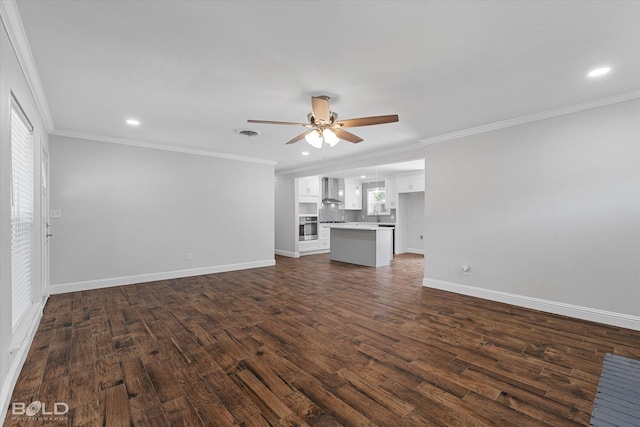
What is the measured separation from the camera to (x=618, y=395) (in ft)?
6.37

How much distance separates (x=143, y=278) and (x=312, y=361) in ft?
13.4

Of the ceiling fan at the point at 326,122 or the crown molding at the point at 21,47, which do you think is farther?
the ceiling fan at the point at 326,122

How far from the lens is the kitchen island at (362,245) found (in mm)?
6551

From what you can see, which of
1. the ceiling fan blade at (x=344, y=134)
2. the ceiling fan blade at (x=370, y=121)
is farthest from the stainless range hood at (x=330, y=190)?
the ceiling fan blade at (x=370, y=121)

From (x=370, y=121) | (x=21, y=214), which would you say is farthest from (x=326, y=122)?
(x=21, y=214)

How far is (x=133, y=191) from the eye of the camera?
502 centimetres

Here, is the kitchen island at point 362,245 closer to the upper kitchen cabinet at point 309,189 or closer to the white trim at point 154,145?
the upper kitchen cabinet at point 309,189

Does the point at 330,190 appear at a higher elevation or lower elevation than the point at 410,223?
higher

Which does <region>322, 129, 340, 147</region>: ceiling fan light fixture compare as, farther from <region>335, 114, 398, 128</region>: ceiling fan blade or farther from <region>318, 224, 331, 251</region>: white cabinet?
<region>318, 224, 331, 251</region>: white cabinet

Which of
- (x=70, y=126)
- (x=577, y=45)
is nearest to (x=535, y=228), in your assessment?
(x=577, y=45)

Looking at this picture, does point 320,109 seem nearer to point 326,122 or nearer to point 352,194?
point 326,122

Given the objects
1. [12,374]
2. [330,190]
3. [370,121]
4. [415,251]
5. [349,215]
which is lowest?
[415,251]

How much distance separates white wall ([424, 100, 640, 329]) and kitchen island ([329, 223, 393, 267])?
1941 millimetres

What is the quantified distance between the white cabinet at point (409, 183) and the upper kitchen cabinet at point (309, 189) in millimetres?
2432
